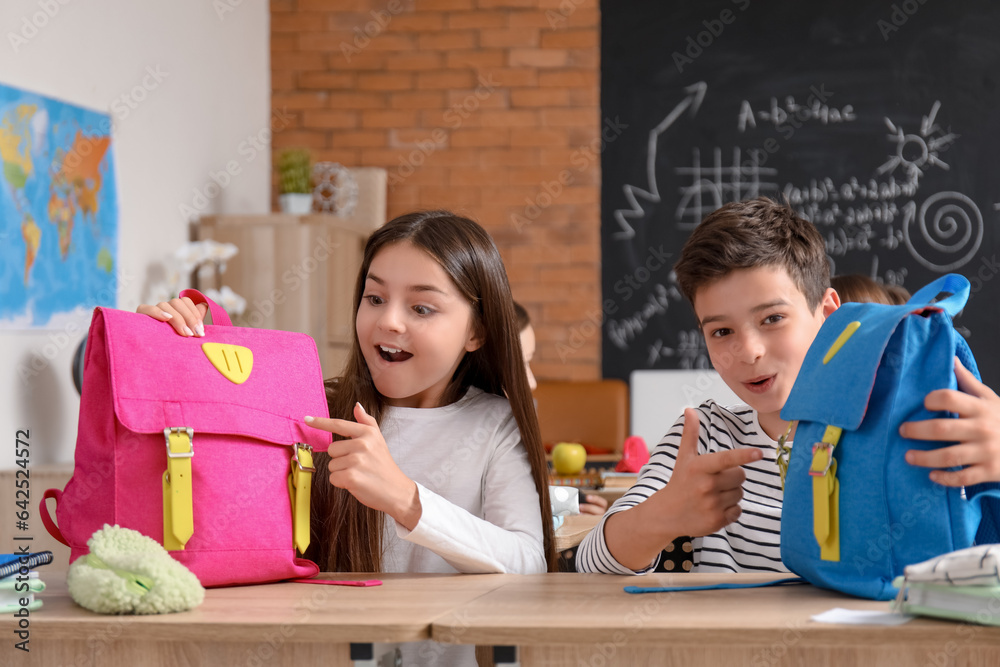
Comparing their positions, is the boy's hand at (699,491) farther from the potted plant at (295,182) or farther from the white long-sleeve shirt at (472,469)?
the potted plant at (295,182)

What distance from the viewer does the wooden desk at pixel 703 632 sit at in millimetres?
849

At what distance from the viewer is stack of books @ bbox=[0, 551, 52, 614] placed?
100cm

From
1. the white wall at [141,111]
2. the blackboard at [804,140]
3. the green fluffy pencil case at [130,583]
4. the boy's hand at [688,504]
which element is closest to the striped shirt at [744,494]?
the boy's hand at [688,504]

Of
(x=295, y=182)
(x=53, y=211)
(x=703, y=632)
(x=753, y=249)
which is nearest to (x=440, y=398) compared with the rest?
(x=753, y=249)

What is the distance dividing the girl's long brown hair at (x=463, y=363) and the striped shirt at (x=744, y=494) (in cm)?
18

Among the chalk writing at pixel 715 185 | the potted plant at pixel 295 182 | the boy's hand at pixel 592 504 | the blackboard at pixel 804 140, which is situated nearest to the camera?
the boy's hand at pixel 592 504

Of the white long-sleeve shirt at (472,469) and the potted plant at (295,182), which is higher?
the potted plant at (295,182)

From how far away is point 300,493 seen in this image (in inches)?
46.3

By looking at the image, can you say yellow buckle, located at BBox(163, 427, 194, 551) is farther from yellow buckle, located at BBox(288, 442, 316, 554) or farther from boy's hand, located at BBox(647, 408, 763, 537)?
boy's hand, located at BBox(647, 408, 763, 537)

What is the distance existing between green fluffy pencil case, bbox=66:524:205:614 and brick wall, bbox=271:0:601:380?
3.72 meters

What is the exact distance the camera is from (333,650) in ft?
3.09

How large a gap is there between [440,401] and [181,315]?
19.4 inches

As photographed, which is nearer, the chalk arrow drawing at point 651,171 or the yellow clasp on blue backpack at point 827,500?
the yellow clasp on blue backpack at point 827,500

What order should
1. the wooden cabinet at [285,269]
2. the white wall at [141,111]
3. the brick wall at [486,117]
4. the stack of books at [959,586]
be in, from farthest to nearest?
the brick wall at [486,117] → the wooden cabinet at [285,269] → the white wall at [141,111] → the stack of books at [959,586]
